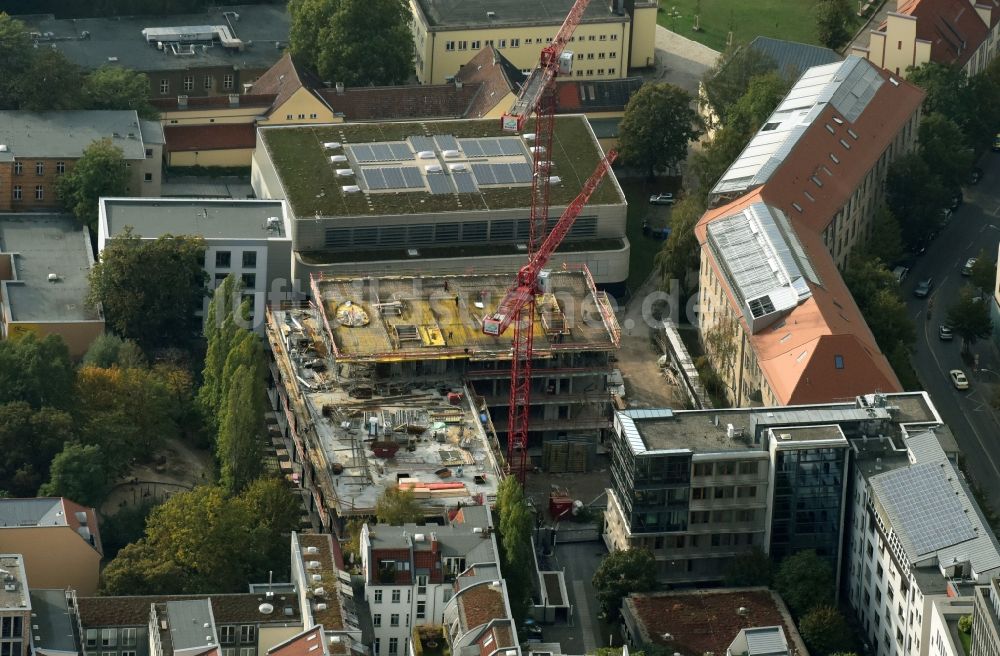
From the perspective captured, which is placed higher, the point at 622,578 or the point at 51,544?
the point at 51,544

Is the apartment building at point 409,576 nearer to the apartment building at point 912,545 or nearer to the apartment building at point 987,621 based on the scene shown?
the apartment building at point 912,545

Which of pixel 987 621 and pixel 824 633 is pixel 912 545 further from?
pixel 987 621

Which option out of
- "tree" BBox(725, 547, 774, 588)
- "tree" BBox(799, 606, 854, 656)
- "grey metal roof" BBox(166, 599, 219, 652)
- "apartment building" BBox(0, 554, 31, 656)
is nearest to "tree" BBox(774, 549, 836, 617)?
"tree" BBox(725, 547, 774, 588)

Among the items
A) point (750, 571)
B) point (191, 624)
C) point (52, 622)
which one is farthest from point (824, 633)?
point (52, 622)

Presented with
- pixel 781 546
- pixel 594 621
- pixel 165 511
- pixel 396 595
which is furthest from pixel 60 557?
pixel 781 546

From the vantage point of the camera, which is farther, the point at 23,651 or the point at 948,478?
the point at 948,478

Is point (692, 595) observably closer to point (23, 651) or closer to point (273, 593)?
point (273, 593)

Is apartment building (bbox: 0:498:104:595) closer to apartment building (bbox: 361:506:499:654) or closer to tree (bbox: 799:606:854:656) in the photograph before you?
apartment building (bbox: 361:506:499:654)
